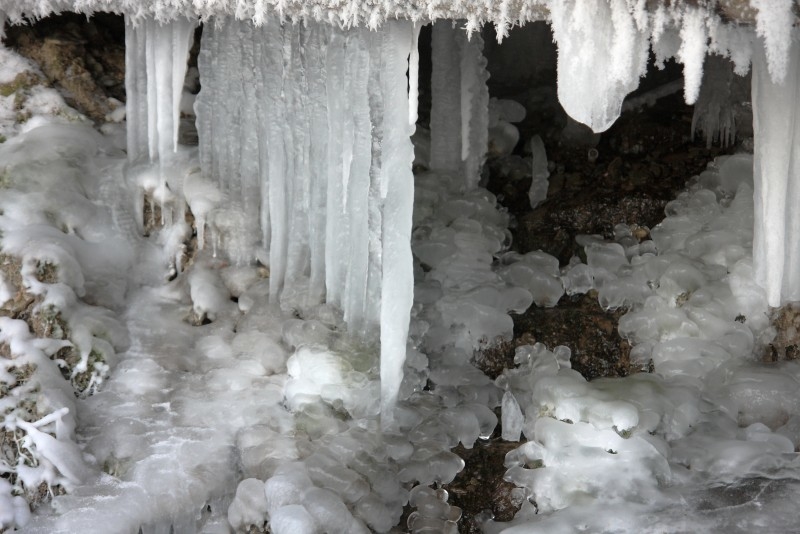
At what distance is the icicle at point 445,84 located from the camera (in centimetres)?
700

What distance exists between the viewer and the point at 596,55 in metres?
3.96

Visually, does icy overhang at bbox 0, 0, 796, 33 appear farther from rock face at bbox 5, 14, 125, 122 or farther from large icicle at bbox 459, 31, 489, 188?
large icicle at bbox 459, 31, 489, 188

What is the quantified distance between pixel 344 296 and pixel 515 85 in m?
3.47

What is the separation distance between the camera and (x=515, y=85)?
8414 millimetres

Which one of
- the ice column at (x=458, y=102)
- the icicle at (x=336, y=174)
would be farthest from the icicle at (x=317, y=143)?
the ice column at (x=458, y=102)

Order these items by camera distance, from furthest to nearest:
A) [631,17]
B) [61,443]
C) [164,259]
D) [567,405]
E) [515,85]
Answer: [515,85] < [164,259] < [567,405] < [61,443] < [631,17]

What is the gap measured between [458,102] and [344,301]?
84.2 inches

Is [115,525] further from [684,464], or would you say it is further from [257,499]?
[684,464]

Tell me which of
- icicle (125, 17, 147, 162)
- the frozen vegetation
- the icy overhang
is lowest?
the frozen vegetation

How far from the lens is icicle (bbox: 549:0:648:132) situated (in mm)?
3863

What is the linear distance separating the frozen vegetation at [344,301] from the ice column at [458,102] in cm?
4

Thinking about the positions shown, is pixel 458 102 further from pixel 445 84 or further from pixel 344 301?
pixel 344 301

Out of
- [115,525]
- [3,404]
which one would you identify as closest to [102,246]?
[3,404]

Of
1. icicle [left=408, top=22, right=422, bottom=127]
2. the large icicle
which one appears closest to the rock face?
the large icicle
